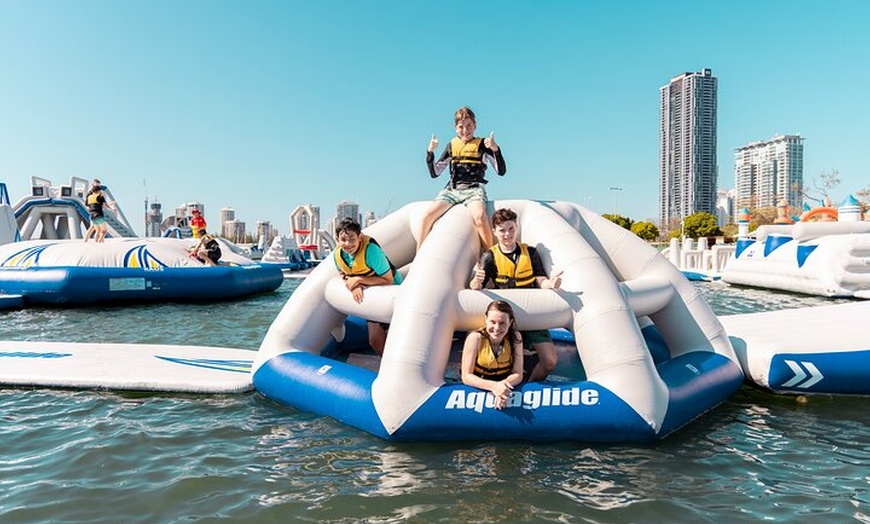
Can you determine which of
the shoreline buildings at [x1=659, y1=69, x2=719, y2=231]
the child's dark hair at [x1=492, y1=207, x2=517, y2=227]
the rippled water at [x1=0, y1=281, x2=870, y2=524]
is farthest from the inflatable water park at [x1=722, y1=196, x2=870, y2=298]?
the shoreline buildings at [x1=659, y1=69, x2=719, y2=231]

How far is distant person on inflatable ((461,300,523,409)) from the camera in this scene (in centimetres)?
428

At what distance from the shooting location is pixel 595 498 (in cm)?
342

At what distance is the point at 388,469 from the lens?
3.83 m

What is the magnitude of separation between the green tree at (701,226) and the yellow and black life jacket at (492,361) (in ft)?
173

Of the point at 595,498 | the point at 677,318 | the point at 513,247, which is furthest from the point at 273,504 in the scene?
the point at 677,318

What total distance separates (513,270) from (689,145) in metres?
98.8

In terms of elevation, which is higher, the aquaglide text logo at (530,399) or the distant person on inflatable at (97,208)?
the distant person on inflatable at (97,208)

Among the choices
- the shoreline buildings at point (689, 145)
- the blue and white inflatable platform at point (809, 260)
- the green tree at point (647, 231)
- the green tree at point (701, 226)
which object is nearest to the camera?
the blue and white inflatable platform at point (809, 260)

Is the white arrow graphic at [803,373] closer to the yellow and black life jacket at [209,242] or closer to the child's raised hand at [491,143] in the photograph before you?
the child's raised hand at [491,143]

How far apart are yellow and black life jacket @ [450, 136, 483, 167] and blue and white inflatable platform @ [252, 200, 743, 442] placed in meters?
0.45

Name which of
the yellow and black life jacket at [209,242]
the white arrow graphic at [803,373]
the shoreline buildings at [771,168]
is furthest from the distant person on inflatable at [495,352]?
the shoreline buildings at [771,168]

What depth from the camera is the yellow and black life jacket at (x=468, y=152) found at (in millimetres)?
5691

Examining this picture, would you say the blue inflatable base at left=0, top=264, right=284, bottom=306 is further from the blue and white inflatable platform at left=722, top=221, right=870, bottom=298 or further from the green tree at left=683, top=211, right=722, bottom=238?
the green tree at left=683, top=211, right=722, bottom=238

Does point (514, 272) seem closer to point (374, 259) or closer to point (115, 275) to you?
point (374, 259)
